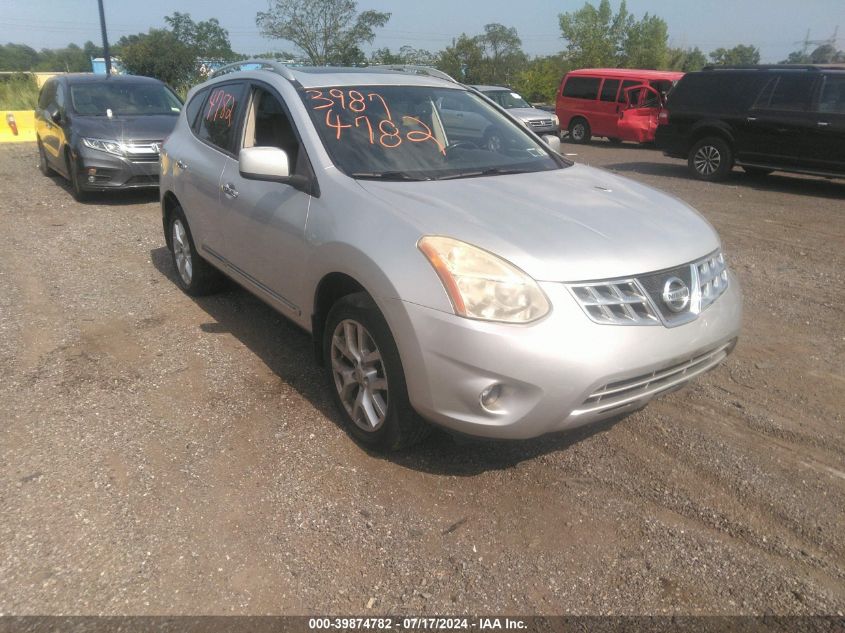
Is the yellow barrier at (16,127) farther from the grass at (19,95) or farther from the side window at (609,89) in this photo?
the side window at (609,89)

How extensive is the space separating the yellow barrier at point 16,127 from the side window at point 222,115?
15317 millimetres

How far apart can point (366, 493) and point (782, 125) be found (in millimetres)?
10359

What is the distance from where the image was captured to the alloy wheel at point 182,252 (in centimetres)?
539

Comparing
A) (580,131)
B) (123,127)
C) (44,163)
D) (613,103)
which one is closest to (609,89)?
(613,103)

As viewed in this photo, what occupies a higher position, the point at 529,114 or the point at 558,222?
the point at 558,222

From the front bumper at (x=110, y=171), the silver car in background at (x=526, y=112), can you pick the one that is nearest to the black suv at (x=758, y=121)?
the silver car in background at (x=526, y=112)

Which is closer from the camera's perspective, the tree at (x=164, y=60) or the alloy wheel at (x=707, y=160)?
the alloy wheel at (x=707, y=160)

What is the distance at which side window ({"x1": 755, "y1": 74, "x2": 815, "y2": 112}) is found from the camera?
10586 mm

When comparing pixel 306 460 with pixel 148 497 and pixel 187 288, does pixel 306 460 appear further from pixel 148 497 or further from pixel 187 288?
pixel 187 288

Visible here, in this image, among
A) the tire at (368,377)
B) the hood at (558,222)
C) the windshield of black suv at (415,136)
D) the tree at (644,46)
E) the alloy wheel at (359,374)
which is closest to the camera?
the hood at (558,222)

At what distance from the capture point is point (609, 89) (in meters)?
18.7

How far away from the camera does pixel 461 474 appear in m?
3.16

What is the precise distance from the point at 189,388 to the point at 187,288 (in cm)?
180

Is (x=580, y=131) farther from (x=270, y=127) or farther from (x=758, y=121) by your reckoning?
(x=270, y=127)
